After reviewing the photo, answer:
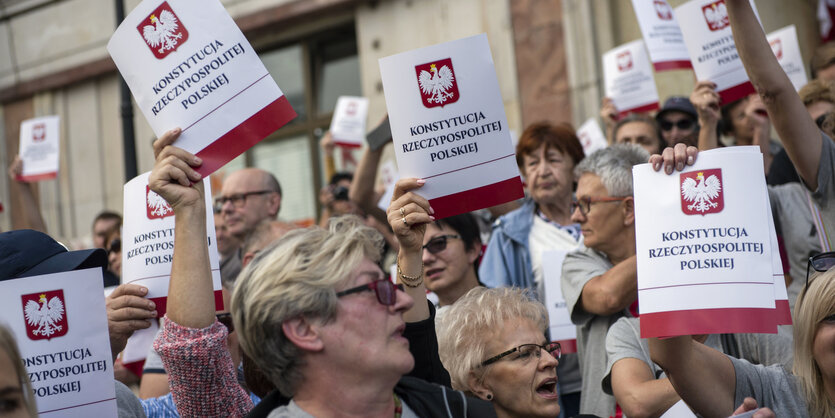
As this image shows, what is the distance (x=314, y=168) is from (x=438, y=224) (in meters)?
8.26

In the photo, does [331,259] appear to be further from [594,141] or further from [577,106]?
[577,106]

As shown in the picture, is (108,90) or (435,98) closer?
(435,98)

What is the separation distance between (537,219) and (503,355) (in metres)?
1.88

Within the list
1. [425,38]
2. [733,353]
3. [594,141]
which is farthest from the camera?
[425,38]

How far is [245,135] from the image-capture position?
3221mm

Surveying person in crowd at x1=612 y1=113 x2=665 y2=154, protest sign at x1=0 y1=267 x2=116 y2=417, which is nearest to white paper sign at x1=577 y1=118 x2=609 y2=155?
person in crowd at x1=612 y1=113 x2=665 y2=154

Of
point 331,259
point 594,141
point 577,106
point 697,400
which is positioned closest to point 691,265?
point 697,400

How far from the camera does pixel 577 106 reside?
9.86m

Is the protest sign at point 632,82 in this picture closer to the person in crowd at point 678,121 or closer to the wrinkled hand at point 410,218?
the person in crowd at point 678,121

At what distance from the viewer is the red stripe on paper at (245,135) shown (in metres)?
3.19

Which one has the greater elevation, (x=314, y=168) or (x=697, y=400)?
(x=314, y=168)

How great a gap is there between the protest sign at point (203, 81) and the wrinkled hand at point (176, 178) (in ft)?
0.24

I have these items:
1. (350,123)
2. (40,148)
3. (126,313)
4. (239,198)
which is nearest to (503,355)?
(126,313)

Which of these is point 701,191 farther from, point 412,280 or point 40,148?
point 40,148
